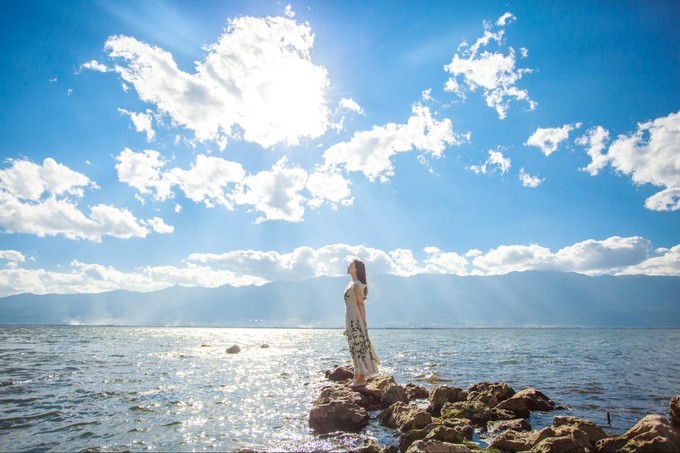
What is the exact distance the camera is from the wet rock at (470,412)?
9.98m

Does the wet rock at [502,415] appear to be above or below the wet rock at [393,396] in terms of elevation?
below

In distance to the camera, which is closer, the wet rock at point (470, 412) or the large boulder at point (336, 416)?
the large boulder at point (336, 416)

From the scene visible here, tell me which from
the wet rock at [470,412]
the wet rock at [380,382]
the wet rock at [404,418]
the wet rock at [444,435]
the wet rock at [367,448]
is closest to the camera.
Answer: the wet rock at [367,448]

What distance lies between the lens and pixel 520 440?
7582 millimetres

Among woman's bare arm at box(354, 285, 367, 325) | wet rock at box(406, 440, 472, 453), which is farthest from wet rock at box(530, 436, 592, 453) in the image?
woman's bare arm at box(354, 285, 367, 325)

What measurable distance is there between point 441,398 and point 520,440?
3.95 m

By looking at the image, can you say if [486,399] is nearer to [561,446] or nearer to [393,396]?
[393,396]

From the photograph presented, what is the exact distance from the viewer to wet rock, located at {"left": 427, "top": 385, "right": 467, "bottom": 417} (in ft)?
35.7

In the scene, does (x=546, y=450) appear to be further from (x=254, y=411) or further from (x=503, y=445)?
(x=254, y=411)

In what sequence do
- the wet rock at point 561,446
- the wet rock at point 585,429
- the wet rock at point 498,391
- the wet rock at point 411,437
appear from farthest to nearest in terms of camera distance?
the wet rock at point 498,391 < the wet rock at point 411,437 < the wet rock at point 585,429 < the wet rock at point 561,446

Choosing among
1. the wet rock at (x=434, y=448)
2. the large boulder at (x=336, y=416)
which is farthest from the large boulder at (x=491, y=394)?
the wet rock at (x=434, y=448)

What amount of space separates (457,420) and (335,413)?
3089 mm

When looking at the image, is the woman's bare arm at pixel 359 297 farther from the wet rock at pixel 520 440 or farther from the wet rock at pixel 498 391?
the wet rock at pixel 520 440

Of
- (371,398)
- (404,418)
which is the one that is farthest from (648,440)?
(371,398)
